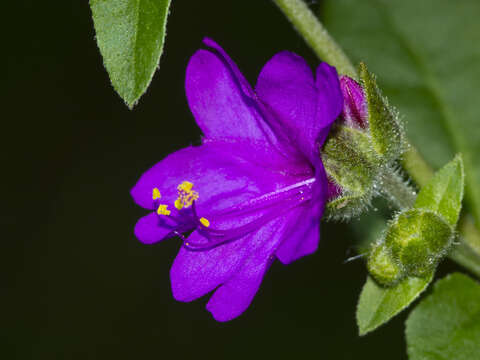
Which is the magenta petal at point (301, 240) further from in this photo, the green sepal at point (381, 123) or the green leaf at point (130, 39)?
the green leaf at point (130, 39)

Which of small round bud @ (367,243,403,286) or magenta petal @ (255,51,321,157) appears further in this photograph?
small round bud @ (367,243,403,286)

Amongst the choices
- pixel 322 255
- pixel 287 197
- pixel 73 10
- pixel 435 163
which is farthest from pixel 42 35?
pixel 287 197

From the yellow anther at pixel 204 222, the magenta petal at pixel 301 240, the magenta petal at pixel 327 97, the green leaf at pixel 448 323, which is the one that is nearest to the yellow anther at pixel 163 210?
the yellow anther at pixel 204 222

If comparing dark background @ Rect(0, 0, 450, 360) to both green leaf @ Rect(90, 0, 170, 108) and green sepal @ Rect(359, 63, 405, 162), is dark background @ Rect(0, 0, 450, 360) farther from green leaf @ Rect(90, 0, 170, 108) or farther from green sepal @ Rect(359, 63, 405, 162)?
green leaf @ Rect(90, 0, 170, 108)

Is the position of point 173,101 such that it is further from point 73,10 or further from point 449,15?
point 449,15

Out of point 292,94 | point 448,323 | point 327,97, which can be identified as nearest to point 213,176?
point 292,94

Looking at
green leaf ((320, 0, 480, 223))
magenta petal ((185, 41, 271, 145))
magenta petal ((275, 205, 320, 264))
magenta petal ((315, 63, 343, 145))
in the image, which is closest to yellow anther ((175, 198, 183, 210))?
magenta petal ((185, 41, 271, 145))
